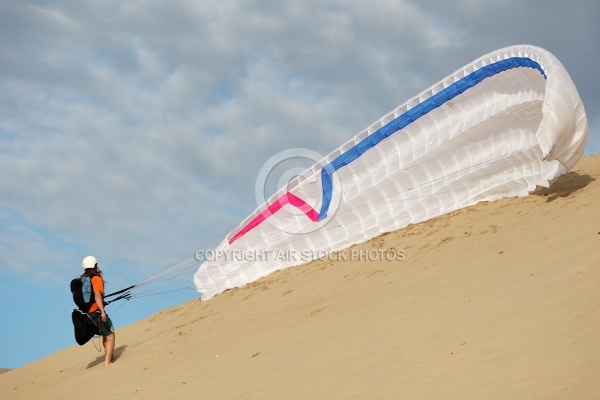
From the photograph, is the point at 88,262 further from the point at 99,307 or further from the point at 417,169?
the point at 417,169

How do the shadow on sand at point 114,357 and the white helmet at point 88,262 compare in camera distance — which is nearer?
the white helmet at point 88,262

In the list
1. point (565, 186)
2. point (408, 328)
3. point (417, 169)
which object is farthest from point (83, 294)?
point (565, 186)

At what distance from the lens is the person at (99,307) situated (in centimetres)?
925

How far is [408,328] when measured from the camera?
695cm

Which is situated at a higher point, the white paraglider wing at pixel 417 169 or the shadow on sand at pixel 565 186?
the white paraglider wing at pixel 417 169

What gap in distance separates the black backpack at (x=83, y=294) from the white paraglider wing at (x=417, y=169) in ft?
9.65

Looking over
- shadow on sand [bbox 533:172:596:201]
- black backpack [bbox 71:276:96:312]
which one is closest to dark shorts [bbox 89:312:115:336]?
black backpack [bbox 71:276:96:312]

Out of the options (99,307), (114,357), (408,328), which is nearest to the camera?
(408,328)

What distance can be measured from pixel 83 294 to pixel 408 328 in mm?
4382

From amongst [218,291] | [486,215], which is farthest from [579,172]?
[218,291]

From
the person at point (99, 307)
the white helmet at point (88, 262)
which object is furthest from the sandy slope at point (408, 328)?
the white helmet at point (88, 262)

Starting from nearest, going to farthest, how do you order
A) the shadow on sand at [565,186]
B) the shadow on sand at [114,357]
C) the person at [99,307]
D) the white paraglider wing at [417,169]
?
the person at [99,307] → the shadow on sand at [114,357] → the shadow on sand at [565,186] → the white paraglider wing at [417,169]

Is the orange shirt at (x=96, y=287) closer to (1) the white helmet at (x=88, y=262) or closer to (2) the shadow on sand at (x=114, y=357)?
(1) the white helmet at (x=88, y=262)

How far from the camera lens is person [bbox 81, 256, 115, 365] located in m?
9.25
